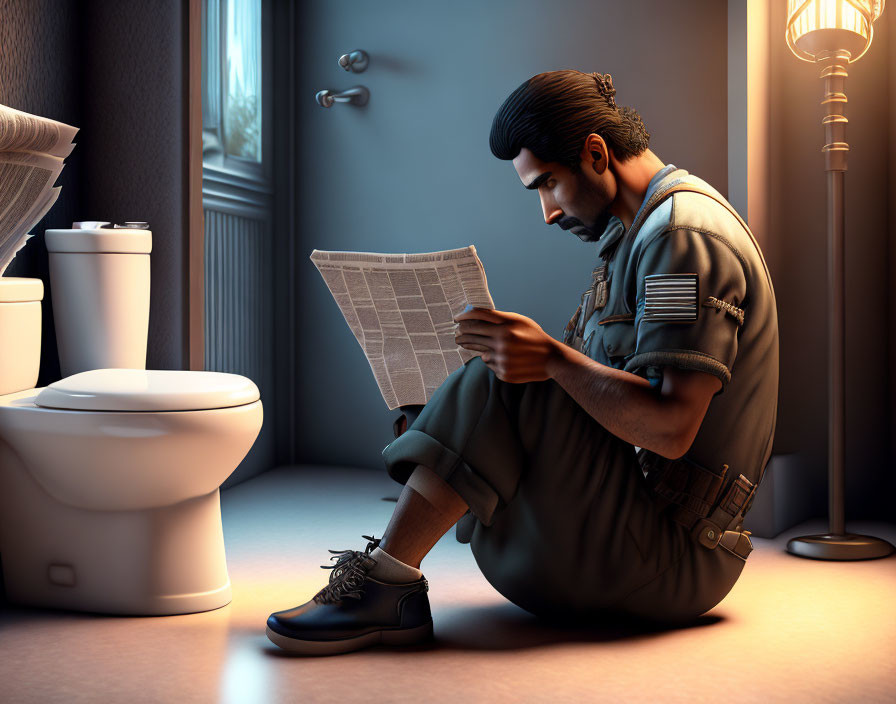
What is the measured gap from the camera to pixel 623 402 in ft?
3.87

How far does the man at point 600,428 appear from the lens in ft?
3.93

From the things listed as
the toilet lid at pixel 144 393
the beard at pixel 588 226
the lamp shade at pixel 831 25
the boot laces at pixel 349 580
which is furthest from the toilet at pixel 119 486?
the lamp shade at pixel 831 25

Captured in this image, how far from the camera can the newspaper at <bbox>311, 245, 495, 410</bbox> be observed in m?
1.82

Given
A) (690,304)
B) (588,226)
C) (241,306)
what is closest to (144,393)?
(588,226)

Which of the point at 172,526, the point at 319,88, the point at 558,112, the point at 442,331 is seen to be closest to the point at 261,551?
the point at 172,526

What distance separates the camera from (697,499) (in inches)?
50.6

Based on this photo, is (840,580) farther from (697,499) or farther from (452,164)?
(452,164)

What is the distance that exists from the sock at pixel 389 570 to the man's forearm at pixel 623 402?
32 cm

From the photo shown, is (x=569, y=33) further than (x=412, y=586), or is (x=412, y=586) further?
(x=569, y=33)

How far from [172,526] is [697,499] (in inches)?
32.0

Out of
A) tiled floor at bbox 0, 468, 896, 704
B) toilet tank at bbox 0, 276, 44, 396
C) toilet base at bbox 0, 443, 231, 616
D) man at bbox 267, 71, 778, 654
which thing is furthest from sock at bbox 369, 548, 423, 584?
toilet tank at bbox 0, 276, 44, 396

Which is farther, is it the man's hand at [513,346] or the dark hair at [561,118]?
the dark hair at [561,118]

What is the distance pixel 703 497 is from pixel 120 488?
0.87 metres

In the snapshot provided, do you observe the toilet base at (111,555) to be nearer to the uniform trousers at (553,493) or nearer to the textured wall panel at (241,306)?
the uniform trousers at (553,493)
